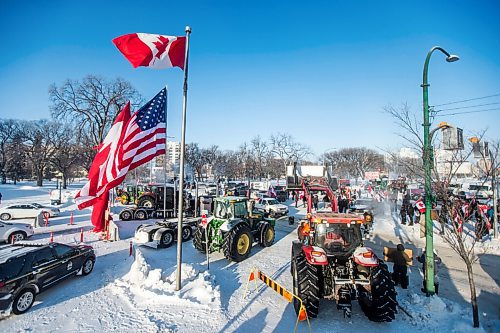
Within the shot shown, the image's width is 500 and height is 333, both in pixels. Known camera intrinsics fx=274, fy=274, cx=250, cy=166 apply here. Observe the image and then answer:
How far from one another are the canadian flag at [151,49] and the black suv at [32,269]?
236 inches

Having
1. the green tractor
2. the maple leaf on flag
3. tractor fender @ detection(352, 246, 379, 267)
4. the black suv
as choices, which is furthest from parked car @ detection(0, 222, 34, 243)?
tractor fender @ detection(352, 246, 379, 267)

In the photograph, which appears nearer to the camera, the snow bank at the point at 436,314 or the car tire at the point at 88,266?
the snow bank at the point at 436,314

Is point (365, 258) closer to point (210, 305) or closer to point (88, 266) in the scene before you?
point (210, 305)

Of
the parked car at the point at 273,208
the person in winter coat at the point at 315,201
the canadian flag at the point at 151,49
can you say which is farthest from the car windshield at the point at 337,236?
the person in winter coat at the point at 315,201

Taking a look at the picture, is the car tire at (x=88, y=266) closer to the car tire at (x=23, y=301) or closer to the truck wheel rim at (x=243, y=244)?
the car tire at (x=23, y=301)

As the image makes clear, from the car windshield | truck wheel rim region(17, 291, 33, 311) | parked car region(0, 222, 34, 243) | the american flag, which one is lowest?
truck wheel rim region(17, 291, 33, 311)

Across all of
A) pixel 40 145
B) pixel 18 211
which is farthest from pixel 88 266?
pixel 40 145

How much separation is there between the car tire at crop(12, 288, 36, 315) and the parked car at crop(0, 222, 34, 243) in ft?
27.7

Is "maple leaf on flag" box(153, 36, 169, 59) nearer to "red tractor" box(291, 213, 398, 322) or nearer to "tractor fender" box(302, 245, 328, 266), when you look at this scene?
"red tractor" box(291, 213, 398, 322)

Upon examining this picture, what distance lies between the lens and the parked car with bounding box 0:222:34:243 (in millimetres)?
13094

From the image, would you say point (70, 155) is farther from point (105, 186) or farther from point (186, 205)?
point (105, 186)

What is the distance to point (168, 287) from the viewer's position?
7652 mm

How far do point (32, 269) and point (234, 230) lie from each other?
6.19 metres

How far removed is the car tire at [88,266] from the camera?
922 cm
